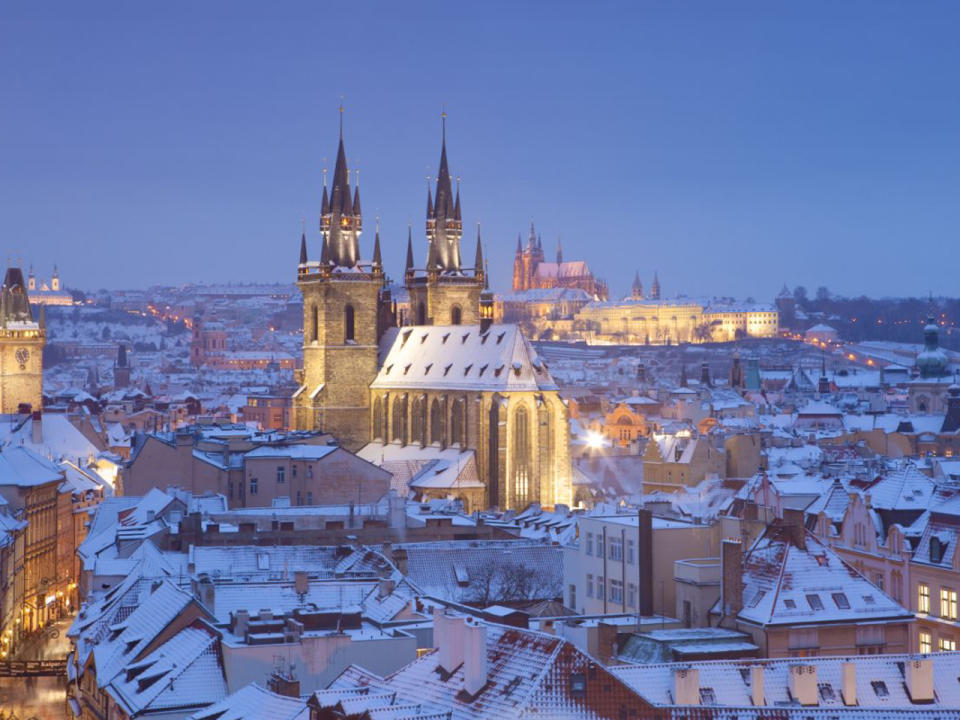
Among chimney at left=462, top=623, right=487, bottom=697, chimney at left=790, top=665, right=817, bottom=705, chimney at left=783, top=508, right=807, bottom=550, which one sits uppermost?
chimney at left=783, top=508, right=807, bottom=550

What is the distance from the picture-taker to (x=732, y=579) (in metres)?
43.1

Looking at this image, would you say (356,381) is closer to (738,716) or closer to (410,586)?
(410,586)

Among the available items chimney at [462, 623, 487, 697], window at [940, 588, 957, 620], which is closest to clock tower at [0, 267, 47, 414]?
window at [940, 588, 957, 620]

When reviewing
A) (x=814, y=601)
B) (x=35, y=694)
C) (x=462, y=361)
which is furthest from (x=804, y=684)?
(x=462, y=361)

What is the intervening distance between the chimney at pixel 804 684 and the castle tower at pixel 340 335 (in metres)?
81.6

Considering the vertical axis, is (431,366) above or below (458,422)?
above

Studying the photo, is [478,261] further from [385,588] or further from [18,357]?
[385,588]

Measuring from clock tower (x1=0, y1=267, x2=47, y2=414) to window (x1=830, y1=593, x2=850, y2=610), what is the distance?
309ft

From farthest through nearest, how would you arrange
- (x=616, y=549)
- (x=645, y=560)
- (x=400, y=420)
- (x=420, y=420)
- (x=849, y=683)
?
(x=400, y=420) < (x=420, y=420) < (x=616, y=549) < (x=645, y=560) < (x=849, y=683)

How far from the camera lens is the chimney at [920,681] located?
3544 centimetres

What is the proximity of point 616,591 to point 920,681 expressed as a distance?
17.7 metres

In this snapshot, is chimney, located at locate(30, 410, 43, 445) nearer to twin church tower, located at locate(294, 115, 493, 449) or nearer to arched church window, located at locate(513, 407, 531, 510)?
twin church tower, located at locate(294, 115, 493, 449)

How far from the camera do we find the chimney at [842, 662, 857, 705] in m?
35.2

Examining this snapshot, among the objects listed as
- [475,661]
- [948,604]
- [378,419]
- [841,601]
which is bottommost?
[378,419]
